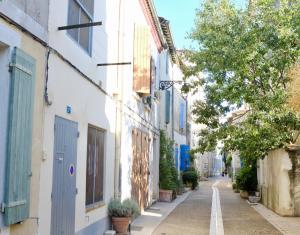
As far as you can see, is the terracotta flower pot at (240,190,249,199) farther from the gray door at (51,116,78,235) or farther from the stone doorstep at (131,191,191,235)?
the gray door at (51,116,78,235)

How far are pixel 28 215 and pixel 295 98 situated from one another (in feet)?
35.2

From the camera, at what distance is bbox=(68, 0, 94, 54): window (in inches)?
305

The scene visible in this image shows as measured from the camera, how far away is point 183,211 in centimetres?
1591

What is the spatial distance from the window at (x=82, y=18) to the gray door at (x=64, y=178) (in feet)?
5.31

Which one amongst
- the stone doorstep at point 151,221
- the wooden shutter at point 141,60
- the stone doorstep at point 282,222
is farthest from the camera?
the wooden shutter at point 141,60

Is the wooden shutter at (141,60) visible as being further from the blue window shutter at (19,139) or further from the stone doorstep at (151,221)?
the blue window shutter at (19,139)

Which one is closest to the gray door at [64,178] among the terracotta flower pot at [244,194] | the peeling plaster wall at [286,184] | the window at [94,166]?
the window at [94,166]

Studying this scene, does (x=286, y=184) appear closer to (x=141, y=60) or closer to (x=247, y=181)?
(x=141, y=60)

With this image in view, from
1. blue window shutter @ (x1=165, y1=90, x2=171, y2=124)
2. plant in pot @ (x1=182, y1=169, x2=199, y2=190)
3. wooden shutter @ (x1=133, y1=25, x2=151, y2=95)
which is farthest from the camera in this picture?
plant in pot @ (x1=182, y1=169, x2=199, y2=190)

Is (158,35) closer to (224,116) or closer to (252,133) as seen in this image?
(224,116)

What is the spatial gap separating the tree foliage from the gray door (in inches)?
317

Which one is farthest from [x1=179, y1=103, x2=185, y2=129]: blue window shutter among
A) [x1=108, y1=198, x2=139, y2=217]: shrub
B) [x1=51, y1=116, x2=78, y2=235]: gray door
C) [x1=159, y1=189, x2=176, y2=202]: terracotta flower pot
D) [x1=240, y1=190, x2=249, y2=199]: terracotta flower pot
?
[x1=51, y1=116, x2=78, y2=235]: gray door

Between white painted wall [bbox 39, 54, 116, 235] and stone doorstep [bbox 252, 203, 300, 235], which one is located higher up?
white painted wall [bbox 39, 54, 116, 235]

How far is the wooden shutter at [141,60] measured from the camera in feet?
43.8
